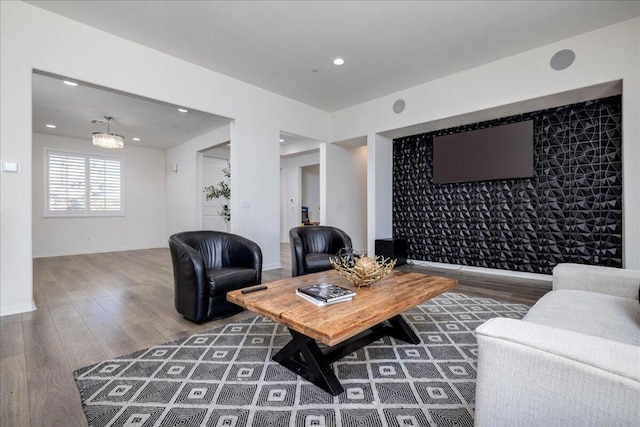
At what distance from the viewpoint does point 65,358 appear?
199 cm

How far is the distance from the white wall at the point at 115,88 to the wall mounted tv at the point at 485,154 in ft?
8.08

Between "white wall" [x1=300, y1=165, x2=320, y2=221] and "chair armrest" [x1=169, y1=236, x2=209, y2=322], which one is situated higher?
"white wall" [x1=300, y1=165, x2=320, y2=221]

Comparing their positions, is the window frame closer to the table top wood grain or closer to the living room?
the living room

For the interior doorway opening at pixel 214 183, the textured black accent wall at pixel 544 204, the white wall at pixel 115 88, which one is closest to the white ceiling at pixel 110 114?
the white wall at pixel 115 88

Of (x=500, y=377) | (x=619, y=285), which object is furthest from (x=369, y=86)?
(x=500, y=377)

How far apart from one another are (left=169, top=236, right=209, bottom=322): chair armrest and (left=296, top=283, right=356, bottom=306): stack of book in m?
1.08

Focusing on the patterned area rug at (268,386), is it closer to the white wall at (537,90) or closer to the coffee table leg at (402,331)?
the coffee table leg at (402,331)

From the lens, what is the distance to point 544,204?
410 cm

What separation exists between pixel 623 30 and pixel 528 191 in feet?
6.37

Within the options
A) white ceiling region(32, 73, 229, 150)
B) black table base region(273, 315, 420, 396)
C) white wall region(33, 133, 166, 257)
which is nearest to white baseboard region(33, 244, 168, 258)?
white wall region(33, 133, 166, 257)

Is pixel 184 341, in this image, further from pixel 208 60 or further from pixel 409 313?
pixel 208 60

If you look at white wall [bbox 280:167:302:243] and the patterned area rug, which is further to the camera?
white wall [bbox 280:167:302:243]

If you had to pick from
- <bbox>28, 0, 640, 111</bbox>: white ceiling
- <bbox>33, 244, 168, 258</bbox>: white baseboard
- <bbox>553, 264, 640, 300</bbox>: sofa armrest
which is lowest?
<bbox>33, 244, 168, 258</bbox>: white baseboard

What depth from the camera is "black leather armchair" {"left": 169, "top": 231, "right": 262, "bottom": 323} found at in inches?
101
